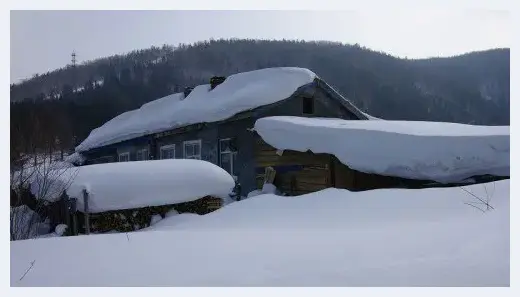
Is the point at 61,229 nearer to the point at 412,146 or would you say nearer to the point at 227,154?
the point at 227,154

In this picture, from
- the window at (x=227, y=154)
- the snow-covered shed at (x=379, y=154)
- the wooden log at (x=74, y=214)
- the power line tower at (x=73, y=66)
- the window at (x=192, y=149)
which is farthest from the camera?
the window at (x=192, y=149)

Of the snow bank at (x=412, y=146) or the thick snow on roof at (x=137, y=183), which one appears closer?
the snow bank at (x=412, y=146)

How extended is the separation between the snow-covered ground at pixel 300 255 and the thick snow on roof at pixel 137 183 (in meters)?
2.03

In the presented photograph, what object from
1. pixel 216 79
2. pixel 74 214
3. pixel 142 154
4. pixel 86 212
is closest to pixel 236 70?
pixel 216 79

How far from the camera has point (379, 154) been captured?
20.5 feet

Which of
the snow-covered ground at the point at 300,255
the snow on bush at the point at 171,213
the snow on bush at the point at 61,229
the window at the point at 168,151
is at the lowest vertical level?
the snow on bush at the point at 61,229

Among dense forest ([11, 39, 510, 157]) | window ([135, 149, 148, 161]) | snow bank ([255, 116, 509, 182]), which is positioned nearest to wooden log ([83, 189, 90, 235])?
dense forest ([11, 39, 510, 157])

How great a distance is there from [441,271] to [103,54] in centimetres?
371

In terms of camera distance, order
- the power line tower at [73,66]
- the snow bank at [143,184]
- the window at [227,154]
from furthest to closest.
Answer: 1. the window at [227,154]
2. the snow bank at [143,184]
3. the power line tower at [73,66]

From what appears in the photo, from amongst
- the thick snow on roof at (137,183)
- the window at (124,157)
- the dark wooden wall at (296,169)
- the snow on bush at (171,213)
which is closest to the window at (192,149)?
the window at (124,157)

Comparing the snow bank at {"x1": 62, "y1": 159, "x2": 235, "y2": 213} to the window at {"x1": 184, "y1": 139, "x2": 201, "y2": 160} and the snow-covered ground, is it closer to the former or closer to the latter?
the snow-covered ground

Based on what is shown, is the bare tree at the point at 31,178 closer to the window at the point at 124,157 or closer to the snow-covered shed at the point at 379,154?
the snow-covered shed at the point at 379,154

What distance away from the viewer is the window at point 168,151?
10609mm
